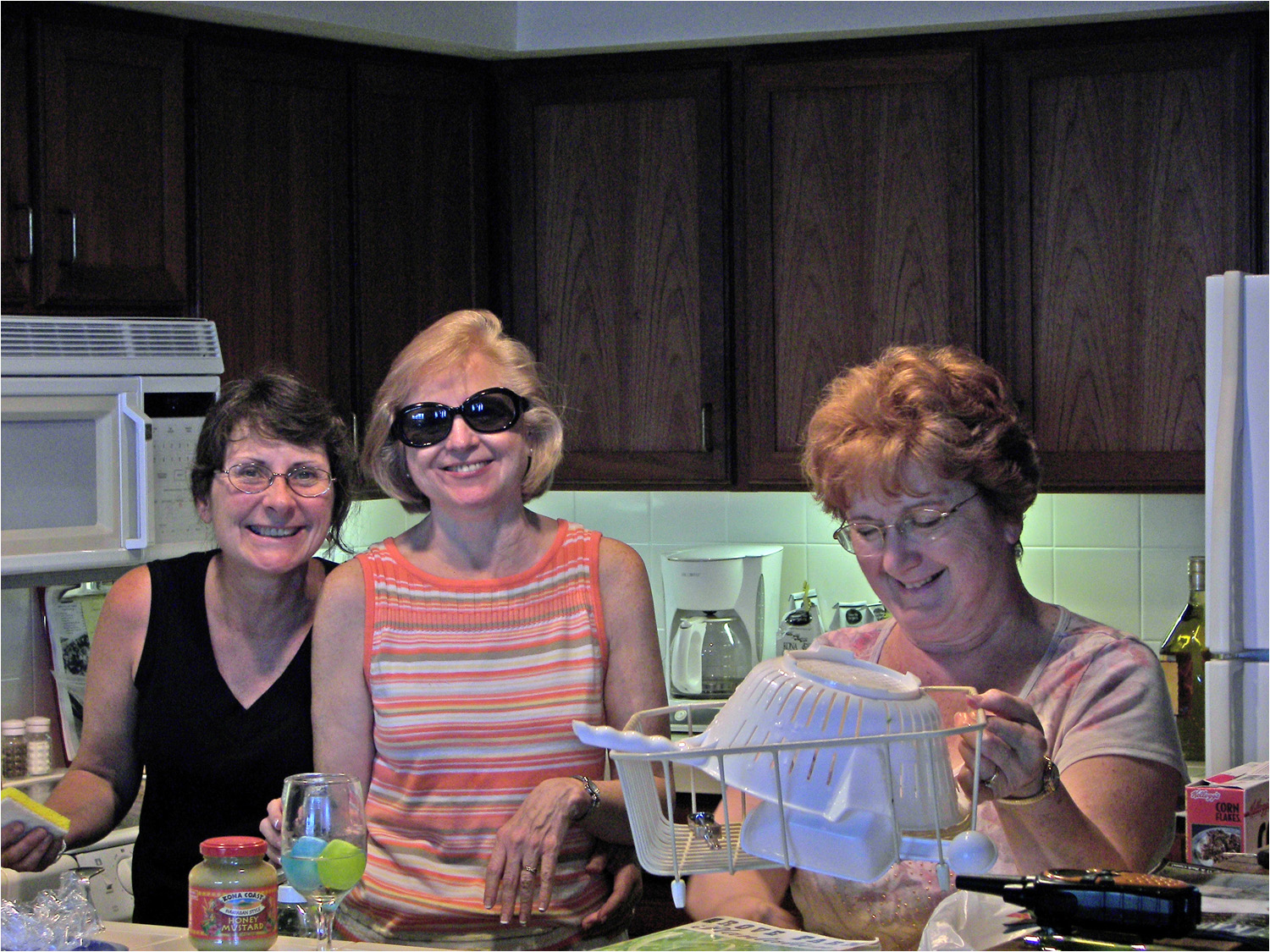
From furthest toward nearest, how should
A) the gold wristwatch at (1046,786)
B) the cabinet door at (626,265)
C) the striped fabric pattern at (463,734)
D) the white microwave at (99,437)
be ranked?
the cabinet door at (626,265)
the white microwave at (99,437)
the striped fabric pattern at (463,734)
the gold wristwatch at (1046,786)

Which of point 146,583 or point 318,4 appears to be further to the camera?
point 318,4

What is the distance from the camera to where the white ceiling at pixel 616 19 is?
2.99 m

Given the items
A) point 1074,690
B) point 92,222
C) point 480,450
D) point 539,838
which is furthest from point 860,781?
point 92,222

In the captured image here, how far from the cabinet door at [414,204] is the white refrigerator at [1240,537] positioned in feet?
5.76

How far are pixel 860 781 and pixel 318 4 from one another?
2546 mm

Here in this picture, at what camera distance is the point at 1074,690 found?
1485mm

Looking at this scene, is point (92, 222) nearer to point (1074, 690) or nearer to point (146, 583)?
point (146, 583)

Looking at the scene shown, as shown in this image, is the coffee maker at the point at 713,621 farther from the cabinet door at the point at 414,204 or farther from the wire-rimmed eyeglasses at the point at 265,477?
the wire-rimmed eyeglasses at the point at 265,477

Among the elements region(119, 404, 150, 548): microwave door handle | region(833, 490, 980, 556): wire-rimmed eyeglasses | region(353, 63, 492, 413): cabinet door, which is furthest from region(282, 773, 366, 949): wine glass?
region(353, 63, 492, 413): cabinet door

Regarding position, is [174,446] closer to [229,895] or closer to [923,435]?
[229,895]

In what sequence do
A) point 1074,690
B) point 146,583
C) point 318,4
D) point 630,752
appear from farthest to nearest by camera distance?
point 318,4 → point 146,583 → point 1074,690 → point 630,752

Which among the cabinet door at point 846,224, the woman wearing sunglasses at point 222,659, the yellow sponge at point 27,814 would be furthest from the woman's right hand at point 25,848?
the cabinet door at point 846,224

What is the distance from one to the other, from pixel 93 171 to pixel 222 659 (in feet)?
4.21

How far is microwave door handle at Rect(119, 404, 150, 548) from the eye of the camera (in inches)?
110
